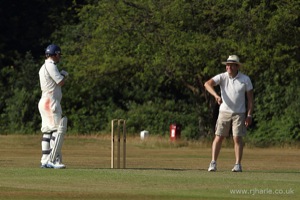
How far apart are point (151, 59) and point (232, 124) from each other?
21.2 m

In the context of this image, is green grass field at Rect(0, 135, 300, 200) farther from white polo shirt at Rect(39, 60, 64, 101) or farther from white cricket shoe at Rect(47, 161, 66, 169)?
white polo shirt at Rect(39, 60, 64, 101)

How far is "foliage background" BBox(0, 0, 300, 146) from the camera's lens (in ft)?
124

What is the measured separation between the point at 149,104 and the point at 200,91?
3524 mm

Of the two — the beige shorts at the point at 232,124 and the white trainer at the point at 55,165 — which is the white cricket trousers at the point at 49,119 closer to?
the white trainer at the point at 55,165

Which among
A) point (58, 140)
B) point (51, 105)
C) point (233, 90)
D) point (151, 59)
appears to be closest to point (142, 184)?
point (58, 140)

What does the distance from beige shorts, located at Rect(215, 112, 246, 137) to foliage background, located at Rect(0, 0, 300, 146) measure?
1844cm

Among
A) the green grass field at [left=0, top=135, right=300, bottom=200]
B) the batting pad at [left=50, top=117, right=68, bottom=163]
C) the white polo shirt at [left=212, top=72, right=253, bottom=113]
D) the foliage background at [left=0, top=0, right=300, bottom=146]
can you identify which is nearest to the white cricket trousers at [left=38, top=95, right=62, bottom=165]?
the batting pad at [left=50, top=117, right=68, bottom=163]

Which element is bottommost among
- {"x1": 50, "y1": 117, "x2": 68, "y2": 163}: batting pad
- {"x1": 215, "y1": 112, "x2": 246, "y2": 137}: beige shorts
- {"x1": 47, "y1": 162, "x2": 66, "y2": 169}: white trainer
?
{"x1": 47, "y1": 162, "x2": 66, "y2": 169}: white trainer

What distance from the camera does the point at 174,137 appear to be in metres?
38.9

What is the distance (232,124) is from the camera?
1858 cm

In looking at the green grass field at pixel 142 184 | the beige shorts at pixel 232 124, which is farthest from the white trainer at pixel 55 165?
the beige shorts at pixel 232 124

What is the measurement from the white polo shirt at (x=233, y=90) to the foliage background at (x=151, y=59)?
60.8ft

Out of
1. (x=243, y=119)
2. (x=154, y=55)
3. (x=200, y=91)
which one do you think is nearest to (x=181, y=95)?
(x=200, y=91)

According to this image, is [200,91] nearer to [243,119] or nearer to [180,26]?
[180,26]
